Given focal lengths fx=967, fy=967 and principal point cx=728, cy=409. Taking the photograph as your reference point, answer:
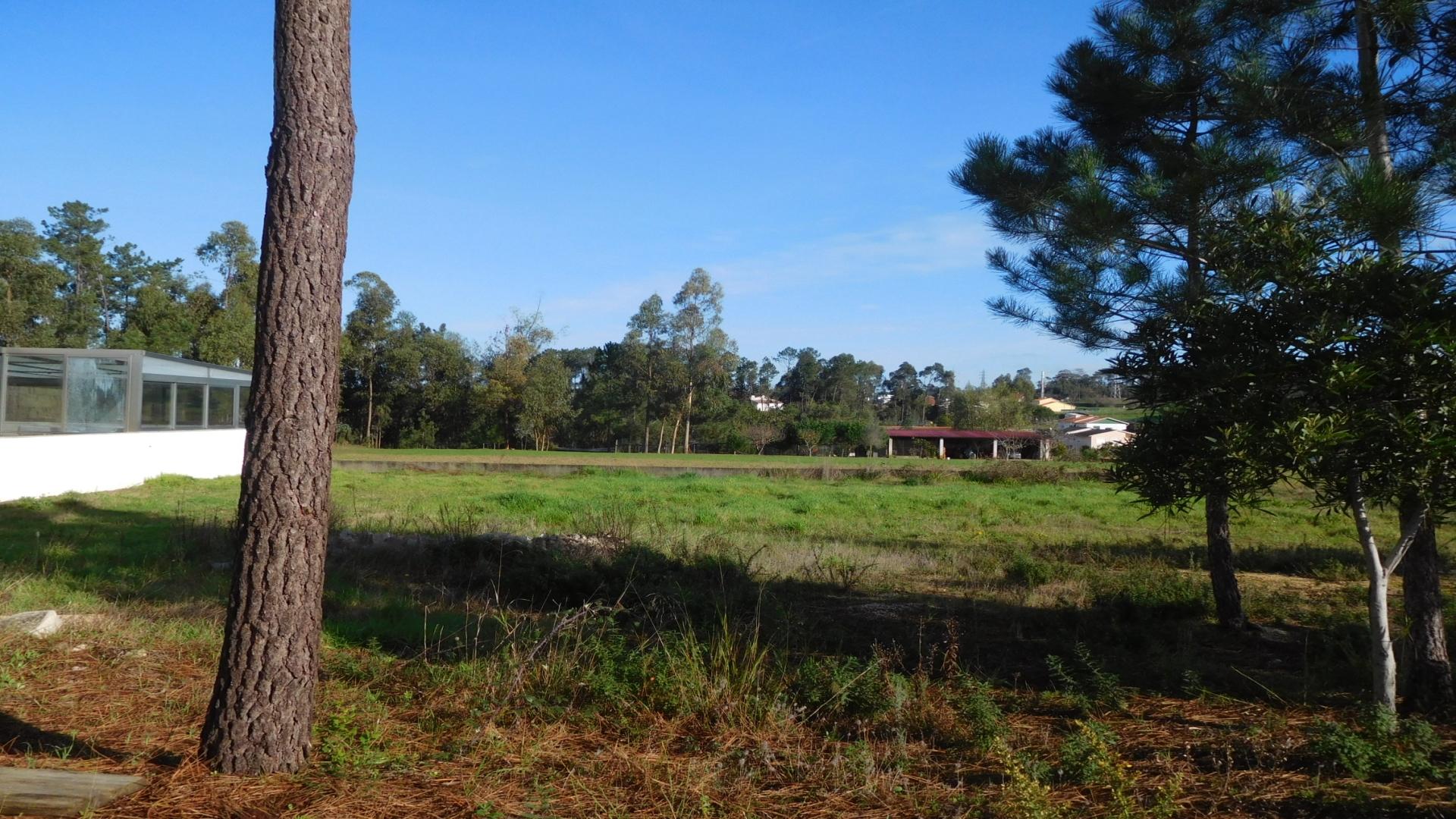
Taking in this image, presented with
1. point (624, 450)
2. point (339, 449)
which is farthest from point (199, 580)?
point (624, 450)

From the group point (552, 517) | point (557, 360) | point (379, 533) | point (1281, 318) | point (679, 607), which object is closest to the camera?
point (1281, 318)

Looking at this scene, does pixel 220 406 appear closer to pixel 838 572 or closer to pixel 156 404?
pixel 156 404

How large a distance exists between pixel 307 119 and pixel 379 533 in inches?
342

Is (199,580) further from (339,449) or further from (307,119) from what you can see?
(339,449)

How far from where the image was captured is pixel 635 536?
12.4 m

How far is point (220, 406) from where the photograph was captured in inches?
1076

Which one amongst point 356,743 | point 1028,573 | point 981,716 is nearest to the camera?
point 356,743

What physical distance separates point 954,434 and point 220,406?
43.7 m

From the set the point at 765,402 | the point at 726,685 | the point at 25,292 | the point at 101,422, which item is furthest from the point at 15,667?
the point at 765,402

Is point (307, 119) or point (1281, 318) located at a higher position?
point (307, 119)

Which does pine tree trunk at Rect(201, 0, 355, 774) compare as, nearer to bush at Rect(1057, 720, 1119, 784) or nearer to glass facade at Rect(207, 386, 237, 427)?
bush at Rect(1057, 720, 1119, 784)

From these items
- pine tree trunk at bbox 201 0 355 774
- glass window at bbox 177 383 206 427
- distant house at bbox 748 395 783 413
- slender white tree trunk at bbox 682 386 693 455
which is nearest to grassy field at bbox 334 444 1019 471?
glass window at bbox 177 383 206 427

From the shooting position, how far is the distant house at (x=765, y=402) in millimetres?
69500

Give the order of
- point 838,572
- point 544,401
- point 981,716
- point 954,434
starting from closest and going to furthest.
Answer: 1. point 981,716
2. point 838,572
3. point 544,401
4. point 954,434
